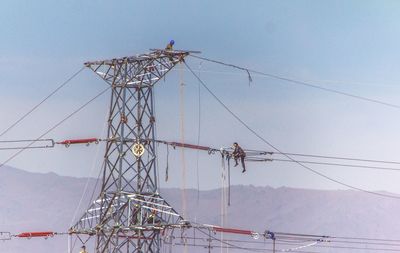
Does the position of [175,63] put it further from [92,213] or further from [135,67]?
[92,213]

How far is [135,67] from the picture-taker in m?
67.6

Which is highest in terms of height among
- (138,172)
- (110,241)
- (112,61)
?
(112,61)

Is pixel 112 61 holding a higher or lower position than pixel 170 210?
higher

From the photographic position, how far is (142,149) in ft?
221

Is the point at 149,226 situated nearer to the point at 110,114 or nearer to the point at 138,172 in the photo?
the point at 138,172

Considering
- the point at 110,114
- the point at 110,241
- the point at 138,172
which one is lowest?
the point at 110,241

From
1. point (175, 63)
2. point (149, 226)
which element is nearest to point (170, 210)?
point (149, 226)

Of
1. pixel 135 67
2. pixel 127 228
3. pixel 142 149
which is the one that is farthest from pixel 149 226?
pixel 135 67

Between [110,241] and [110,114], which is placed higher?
[110,114]

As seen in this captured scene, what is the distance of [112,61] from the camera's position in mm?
68250

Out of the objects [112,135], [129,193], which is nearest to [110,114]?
[112,135]

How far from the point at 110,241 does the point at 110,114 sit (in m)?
10.3

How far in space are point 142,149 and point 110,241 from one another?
791cm

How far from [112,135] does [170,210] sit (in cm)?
769
